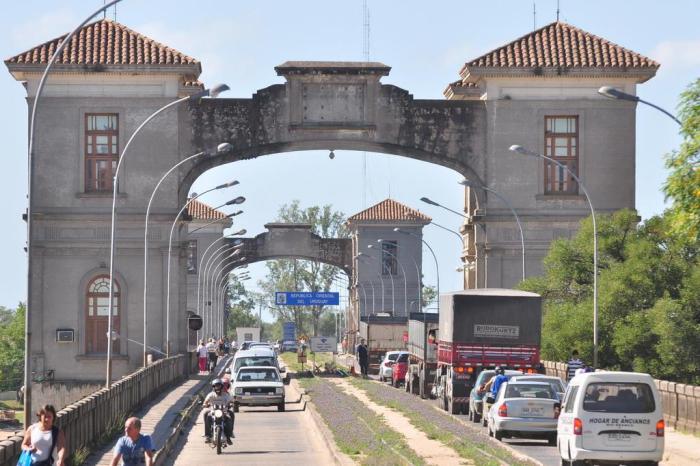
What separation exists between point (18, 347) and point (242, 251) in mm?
30632

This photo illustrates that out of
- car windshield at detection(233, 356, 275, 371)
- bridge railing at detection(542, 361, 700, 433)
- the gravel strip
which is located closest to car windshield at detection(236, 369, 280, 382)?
the gravel strip

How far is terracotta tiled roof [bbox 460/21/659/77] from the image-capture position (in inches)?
2288

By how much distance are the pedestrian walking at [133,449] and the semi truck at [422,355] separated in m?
31.1

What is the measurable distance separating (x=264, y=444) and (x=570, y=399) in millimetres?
9835

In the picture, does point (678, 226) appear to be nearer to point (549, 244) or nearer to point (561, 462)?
point (561, 462)

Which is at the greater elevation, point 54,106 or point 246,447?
point 54,106

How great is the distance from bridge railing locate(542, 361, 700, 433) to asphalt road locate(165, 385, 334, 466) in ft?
26.2

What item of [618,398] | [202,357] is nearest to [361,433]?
[618,398]

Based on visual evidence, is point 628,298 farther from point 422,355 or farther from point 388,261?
point 388,261

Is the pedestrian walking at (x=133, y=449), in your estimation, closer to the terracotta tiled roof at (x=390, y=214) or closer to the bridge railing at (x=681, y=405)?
the bridge railing at (x=681, y=405)

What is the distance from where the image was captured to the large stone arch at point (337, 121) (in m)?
57.9

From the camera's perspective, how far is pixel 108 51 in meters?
58.8

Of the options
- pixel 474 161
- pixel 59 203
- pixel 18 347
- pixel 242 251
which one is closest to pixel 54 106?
pixel 59 203

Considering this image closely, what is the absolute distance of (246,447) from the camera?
106ft
